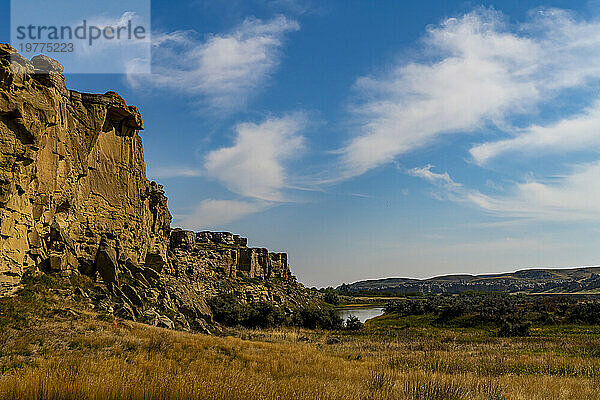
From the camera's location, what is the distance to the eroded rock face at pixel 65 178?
18.1 meters

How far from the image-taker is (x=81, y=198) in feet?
83.1

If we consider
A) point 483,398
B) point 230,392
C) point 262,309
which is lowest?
point 262,309

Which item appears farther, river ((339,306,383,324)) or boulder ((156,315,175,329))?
river ((339,306,383,324))

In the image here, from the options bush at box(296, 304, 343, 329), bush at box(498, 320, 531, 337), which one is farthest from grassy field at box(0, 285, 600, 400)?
bush at box(296, 304, 343, 329)

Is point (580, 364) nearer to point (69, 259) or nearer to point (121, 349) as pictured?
point (121, 349)

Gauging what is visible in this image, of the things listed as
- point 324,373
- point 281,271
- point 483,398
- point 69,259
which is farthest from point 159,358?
point 281,271

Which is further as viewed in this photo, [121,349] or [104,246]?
[104,246]

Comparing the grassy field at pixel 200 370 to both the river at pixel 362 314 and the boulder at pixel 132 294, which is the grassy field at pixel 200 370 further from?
the river at pixel 362 314

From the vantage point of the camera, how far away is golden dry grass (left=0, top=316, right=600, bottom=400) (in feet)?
19.0

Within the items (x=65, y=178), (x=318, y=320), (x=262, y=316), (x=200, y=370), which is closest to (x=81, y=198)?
(x=65, y=178)

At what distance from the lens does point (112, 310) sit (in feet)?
68.8

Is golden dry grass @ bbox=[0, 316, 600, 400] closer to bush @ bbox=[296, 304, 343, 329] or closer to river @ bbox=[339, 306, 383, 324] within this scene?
bush @ bbox=[296, 304, 343, 329]

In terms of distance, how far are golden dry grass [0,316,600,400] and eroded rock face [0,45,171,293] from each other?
5.98 meters

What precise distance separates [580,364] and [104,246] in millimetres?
26077
